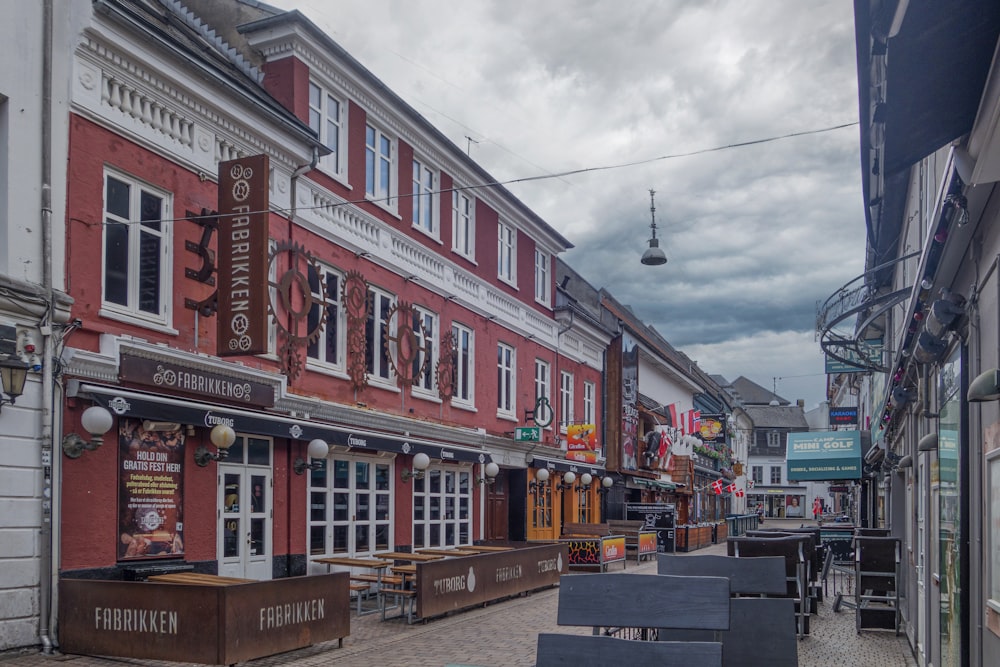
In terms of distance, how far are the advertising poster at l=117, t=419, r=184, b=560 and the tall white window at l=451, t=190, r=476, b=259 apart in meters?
10.6

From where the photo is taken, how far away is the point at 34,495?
11.1 meters

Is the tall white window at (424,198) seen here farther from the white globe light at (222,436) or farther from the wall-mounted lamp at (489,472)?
the white globe light at (222,436)

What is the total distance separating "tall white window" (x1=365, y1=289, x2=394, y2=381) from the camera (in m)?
19.3

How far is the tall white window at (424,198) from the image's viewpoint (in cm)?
2130

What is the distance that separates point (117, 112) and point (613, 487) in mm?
23876

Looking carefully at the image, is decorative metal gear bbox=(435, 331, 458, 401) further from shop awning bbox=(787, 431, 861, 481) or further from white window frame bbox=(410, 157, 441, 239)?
shop awning bbox=(787, 431, 861, 481)

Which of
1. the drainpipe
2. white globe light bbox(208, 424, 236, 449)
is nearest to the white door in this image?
white globe light bbox(208, 424, 236, 449)

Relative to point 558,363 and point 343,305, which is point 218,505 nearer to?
point 343,305

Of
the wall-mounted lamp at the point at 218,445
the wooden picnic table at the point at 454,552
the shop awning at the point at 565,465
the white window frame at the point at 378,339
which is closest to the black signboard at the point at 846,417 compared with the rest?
the shop awning at the point at 565,465

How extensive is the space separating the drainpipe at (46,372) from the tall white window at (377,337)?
8006 mm

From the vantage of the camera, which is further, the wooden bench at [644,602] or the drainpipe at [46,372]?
the drainpipe at [46,372]

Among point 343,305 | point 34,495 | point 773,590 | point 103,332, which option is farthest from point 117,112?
point 773,590

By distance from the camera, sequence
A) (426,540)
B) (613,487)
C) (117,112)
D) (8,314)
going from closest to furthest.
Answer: (8,314) < (117,112) < (426,540) < (613,487)

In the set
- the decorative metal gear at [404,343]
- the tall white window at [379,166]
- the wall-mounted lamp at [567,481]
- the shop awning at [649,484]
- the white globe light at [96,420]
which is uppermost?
the tall white window at [379,166]
